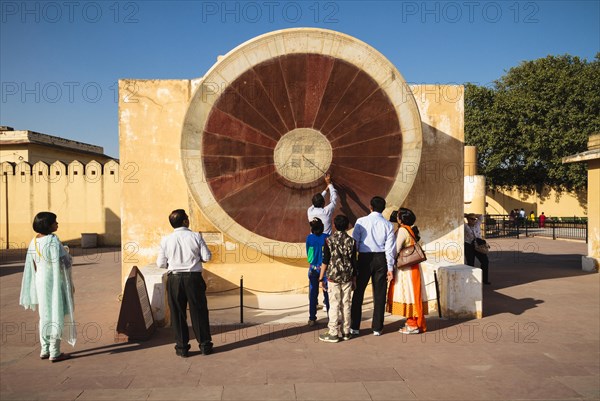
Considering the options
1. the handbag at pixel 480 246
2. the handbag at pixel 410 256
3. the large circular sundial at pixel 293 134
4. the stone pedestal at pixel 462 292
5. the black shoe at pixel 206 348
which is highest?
the large circular sundial at pixel 293 134

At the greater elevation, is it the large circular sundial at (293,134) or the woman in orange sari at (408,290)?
the large circular sundial at (293,134)

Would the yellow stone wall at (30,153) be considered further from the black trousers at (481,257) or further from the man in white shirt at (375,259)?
the man in white shirt at (375,259)

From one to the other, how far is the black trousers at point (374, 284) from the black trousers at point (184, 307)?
6.84ft

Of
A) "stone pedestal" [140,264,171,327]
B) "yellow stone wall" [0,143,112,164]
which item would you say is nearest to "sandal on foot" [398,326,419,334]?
"stone pedestal" [140,264,171,327]

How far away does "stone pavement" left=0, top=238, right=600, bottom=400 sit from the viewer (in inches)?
181

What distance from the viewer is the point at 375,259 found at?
653 cm

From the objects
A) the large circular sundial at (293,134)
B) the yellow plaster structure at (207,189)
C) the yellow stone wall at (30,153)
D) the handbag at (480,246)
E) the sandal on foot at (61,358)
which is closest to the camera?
the sandal on foot at (61,358)

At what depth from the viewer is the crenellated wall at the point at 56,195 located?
22938 millimetres

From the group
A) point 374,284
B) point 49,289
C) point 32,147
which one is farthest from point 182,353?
point 32,147

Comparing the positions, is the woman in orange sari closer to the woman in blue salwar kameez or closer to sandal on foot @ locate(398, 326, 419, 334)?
sandal on foot @ locate(398, 326, 419, 334)

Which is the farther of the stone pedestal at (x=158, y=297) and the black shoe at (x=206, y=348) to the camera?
the stone pedestal at (x=158, y=297)

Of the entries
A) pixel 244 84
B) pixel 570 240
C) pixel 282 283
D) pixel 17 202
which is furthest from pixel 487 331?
pixel 17 202

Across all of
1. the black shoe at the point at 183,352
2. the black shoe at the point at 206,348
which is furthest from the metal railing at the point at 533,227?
the black shoe at the point at 183,352

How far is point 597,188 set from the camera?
13000mm
